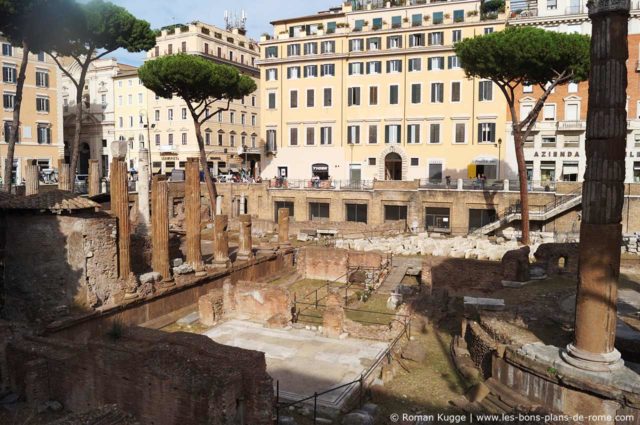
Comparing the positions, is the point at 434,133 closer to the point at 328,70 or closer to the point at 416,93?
the point at 416,93

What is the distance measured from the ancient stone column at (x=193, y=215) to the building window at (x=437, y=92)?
23549 millimetres

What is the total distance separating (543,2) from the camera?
120 ft

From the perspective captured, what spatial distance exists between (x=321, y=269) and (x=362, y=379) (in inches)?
485

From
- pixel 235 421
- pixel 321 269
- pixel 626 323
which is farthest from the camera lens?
pixel 321 269

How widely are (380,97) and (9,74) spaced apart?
90.8ft

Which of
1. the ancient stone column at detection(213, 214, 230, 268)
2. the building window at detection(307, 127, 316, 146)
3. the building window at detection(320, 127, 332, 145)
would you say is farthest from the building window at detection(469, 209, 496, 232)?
the ancient stone column at detection(213, 214, 230, 268)

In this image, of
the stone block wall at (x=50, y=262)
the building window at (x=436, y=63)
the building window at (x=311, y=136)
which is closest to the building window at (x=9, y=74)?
the building window at (x=311, y=136)

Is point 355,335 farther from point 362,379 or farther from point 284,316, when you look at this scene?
point 362,379

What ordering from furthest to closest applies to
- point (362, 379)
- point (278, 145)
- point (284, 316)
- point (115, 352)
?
point (278, 145) < point (284, 316) < point (362, 379) < point (115, 352)

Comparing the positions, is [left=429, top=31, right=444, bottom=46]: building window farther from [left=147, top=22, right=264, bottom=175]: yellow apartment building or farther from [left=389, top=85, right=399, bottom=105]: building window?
[left=147, top=22, right=264, bottom=175]: yellow apartment building

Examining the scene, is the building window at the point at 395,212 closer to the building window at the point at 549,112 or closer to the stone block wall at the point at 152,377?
the building window at the point at 549,112

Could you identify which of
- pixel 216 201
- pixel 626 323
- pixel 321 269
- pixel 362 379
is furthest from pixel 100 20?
pixel 626 323

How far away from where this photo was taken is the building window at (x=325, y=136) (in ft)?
134

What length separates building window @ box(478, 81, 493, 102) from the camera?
119 feet
